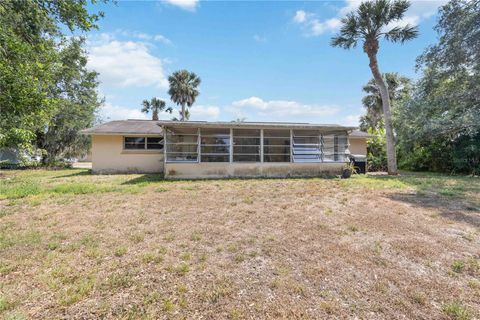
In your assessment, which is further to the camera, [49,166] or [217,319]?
[49,166]

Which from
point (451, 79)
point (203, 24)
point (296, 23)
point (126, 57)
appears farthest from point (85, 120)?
point (451, 79)

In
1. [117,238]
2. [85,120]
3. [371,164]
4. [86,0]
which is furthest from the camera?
[85,120]

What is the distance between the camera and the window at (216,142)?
11727mm

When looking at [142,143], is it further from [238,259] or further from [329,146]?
[238,259]

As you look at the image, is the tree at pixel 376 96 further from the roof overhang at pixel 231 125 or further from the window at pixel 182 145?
the window at pixel 182 145

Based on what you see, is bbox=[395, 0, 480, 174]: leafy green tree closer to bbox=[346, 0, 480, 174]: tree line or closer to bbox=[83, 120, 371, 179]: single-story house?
bbox=[346, 0, 480, 174]: tree line

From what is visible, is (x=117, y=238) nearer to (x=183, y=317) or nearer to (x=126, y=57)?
(x=183, y=317)

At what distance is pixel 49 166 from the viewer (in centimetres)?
1691

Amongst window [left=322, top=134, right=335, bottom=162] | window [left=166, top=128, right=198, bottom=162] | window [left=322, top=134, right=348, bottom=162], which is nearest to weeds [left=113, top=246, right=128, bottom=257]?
window [left=166, top=128, right=198, bottom=162]

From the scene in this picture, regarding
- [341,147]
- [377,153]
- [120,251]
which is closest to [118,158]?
[120,251]

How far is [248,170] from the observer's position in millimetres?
11258

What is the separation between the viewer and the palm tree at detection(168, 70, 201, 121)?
29094mm

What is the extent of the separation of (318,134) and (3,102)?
1243 centimetres

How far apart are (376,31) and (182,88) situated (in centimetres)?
2193
